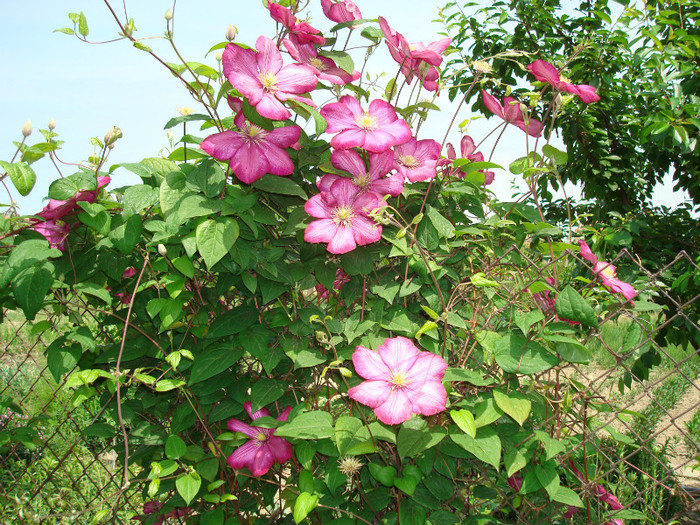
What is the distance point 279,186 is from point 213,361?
15.3 inches

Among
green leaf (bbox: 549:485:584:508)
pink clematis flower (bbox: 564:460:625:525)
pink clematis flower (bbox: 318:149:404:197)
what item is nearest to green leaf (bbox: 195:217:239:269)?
pink clematis flower (bbox: 318:149:404:197)

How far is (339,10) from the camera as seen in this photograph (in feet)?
4.23

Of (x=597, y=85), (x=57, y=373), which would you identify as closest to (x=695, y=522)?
(x=597, y=85)

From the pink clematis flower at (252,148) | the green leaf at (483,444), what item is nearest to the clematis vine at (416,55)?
the pink clematis flower at (252,148)

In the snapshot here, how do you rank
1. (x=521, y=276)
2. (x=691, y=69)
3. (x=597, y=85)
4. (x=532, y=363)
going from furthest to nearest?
(x=597, y=85)
(x=691, y=69)
(x=521, y=276)
(x=532, y=363)

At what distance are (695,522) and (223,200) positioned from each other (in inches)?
86.0

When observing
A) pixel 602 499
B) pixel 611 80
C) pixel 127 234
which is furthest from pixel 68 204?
pixel 611 80

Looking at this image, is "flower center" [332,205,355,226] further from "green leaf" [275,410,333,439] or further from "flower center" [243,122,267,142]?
"green leaf" [275,410,333,439]

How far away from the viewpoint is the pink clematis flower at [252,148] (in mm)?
1135

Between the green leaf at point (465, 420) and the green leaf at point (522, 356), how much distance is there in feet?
0.37

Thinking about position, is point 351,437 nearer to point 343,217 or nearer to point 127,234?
point 343,217

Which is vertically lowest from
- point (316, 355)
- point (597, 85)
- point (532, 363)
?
point (532, 363)

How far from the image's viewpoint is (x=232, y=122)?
126cm

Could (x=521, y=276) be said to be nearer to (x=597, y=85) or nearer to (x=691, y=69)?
(x=691, y=69)
